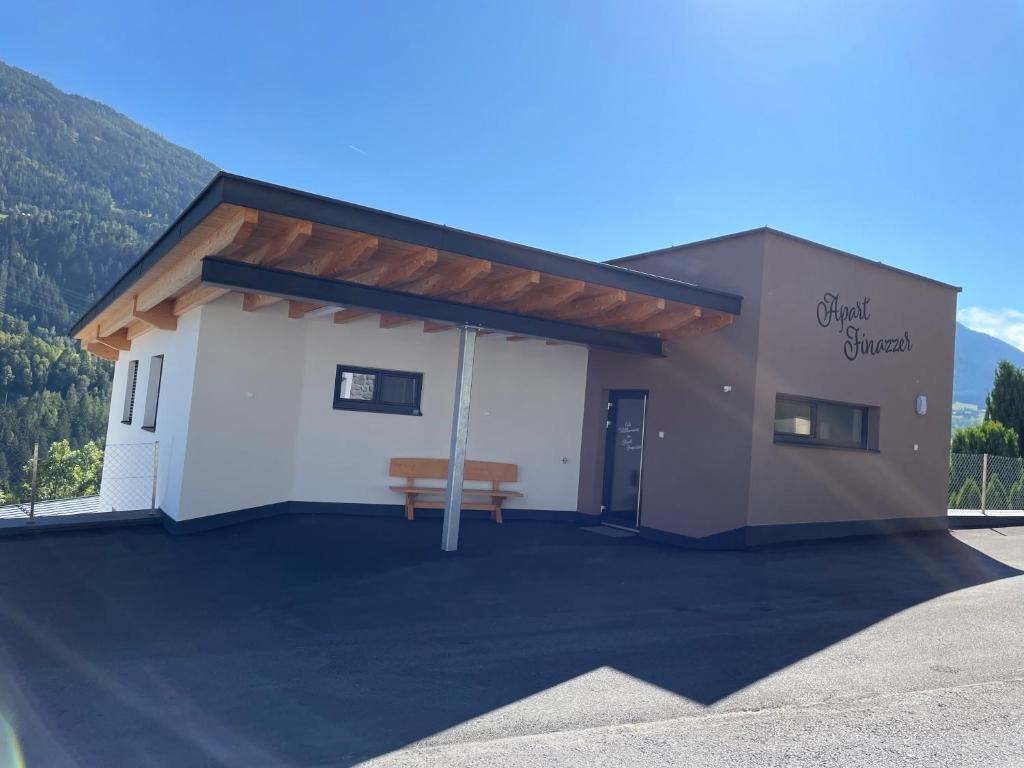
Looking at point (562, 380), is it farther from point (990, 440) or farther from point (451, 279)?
point (990, 440)

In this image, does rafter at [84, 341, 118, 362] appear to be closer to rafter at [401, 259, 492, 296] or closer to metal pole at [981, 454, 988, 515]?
rafter at [401, 259, 492, 296]

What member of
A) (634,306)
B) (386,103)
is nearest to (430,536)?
(634,306)

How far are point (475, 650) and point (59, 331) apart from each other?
7758 centimetres

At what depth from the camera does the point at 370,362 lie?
390 inches

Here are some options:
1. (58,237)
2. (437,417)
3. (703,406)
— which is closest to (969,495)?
(703,406)

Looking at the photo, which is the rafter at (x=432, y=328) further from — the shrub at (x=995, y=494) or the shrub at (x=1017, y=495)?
the shrub at (x=1017, y=495)

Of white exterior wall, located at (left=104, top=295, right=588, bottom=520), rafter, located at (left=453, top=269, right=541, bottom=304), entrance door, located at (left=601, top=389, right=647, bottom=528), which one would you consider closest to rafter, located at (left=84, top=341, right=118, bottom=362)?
white exterior wall, located at (left=104, top=295, right=588, bottom=520)

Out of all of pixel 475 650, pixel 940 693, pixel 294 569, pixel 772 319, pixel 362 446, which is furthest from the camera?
pixel 362 446

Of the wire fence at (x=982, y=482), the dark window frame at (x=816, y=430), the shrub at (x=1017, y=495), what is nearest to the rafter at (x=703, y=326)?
the dark window frame at (x=816, y=430)

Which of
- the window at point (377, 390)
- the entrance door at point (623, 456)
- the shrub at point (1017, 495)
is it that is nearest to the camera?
the window at point (377, 390)

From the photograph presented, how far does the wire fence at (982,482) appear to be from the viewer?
12.9m

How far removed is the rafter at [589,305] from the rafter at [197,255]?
12.1 ft

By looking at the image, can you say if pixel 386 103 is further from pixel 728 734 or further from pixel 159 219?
pixel 159 219

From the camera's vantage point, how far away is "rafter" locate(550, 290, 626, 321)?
26.0ft
